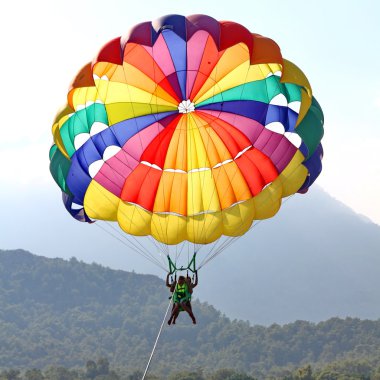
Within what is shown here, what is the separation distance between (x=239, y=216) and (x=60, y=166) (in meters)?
5.49

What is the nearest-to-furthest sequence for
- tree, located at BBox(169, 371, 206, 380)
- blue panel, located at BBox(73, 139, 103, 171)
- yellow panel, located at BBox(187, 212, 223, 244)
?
blue panel, located at BBox(73, 139, 103, 171) → yellow panel, located at BBox(187, 212, 223, 244) → tree, located at BBox(169, 371, 206, 380)

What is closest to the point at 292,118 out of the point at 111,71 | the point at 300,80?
the point at 300,80

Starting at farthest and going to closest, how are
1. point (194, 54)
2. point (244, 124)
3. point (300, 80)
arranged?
1. point (244, 124)
2. point (194, 54)
3. point (300, 80)

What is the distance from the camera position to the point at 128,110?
26.6 metres

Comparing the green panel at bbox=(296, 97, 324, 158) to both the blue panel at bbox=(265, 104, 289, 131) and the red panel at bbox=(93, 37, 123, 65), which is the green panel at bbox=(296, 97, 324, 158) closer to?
the blue panel at bbox=(265, 104, 289, 131)

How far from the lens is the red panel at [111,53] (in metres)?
24.3

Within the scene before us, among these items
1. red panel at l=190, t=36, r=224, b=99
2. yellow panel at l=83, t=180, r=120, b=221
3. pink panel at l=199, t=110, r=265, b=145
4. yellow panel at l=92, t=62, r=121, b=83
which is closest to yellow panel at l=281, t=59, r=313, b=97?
red panel at l=190, t=36, r=224, b=99

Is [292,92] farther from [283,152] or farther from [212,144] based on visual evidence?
[212,144]

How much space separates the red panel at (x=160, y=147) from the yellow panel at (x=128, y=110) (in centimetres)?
82

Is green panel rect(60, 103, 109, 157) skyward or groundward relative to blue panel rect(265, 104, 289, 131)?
groundward

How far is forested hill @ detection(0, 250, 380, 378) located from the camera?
4978 inches

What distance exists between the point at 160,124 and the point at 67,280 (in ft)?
551

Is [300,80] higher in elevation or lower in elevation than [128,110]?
higher

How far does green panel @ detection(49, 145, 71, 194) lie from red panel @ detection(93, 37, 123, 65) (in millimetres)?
4010
